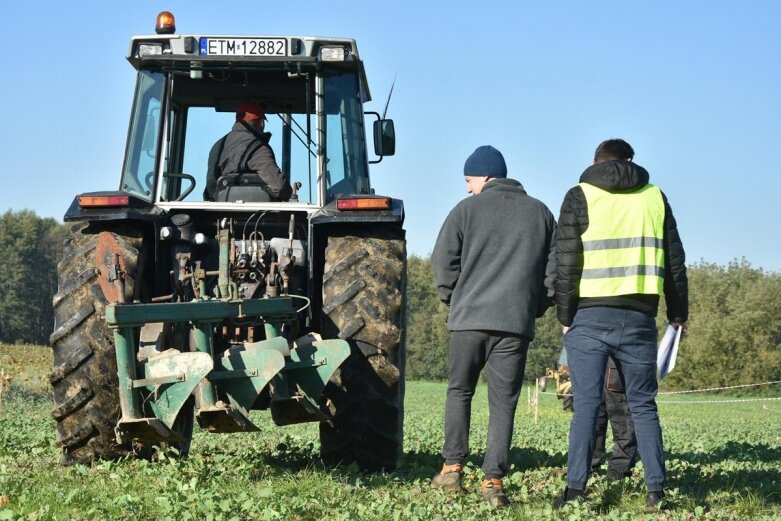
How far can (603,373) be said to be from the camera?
648 centimetres

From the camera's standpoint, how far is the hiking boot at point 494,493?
6430mm

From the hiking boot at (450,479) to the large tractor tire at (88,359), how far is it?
2.04 metres

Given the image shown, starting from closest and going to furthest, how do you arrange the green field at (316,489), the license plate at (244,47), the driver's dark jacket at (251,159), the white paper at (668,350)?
the green field at (316,489)
the white paper at (668,350)
the driver's dark jacket at (251,159)
the license plate at (244,47)

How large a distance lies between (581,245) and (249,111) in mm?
2950

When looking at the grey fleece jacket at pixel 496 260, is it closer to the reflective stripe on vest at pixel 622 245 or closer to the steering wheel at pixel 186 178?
the reflective stripe on vest at pixel 622 245

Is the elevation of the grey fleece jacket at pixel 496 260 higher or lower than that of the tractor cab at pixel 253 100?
lower

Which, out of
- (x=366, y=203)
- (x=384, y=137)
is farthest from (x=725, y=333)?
(x=366, y=203)

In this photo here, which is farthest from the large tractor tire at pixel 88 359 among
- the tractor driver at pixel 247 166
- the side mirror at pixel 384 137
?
the side mirror at pixel 384 137

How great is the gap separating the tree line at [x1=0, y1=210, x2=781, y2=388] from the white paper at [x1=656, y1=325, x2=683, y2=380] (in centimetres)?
6080

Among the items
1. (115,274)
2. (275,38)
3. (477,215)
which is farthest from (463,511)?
(275,38)

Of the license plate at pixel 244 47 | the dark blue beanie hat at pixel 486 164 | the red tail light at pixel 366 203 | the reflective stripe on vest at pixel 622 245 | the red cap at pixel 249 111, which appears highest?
the license plate at pixel 244 47

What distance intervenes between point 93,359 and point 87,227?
39.9 inches

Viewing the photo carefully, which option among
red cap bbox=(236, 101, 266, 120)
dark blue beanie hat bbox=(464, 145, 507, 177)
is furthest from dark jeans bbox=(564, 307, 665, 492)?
red cap bbox=(236, 101, 266, 120)

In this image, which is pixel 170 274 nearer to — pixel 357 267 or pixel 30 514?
pixel 357 267
